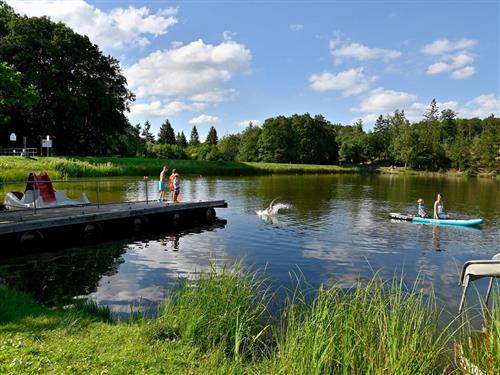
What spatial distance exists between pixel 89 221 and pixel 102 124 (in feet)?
170

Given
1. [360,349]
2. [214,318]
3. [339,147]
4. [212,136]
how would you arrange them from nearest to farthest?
[360,349], [214,318], [339,147], [212,136]

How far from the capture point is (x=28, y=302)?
28.3 feet

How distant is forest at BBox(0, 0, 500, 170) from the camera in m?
55.6

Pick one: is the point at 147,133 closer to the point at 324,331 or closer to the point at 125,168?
the point at 125,168

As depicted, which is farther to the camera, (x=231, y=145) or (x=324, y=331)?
(x=231, y=145)

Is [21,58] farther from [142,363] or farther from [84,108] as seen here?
[142,363]

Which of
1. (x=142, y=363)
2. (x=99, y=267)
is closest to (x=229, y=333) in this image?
(x=142, y=363)

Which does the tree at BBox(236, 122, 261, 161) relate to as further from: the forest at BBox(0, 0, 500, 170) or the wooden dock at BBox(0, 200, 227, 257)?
the wooden dock at BBox(0, 200, 227, 257)

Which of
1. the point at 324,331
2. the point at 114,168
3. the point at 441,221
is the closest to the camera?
the point at 324,331

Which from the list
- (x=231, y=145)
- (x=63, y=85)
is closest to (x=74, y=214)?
(x=63, y=85)

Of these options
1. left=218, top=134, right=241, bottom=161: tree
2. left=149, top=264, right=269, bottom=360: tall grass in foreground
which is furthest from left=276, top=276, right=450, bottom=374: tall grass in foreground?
left=218, top=134, right=241, bottom=161: tree

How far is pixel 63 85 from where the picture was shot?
61719 mm

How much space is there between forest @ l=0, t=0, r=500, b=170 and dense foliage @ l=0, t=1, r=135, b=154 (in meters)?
0.14

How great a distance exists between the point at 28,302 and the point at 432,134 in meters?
131
